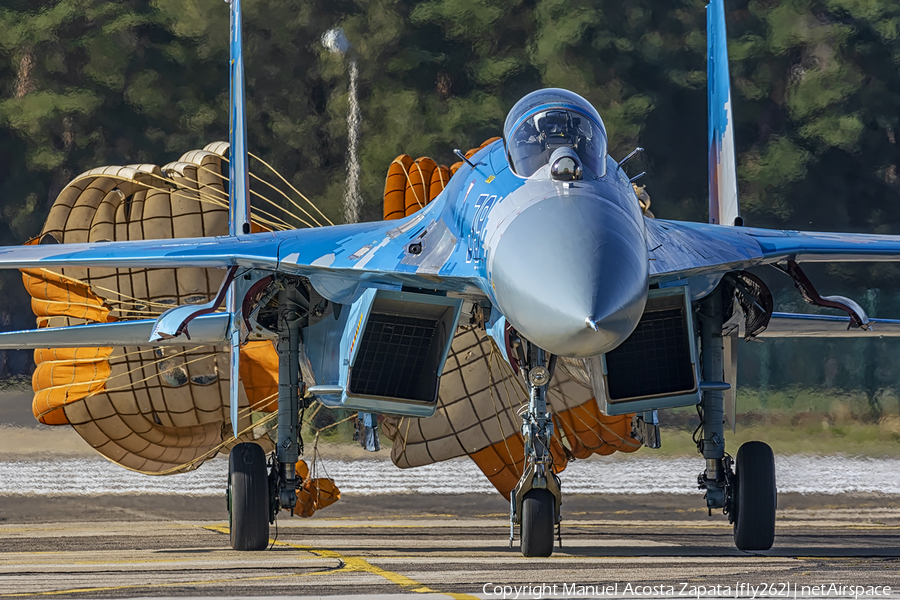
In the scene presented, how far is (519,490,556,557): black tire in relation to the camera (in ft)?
22.8

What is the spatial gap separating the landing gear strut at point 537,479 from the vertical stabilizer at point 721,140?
3.88 meters

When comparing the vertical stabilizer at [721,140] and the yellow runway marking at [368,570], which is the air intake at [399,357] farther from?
the vertical stabilizer at [721,140]

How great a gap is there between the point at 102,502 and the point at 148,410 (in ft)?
8.00

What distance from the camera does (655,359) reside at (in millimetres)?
7453

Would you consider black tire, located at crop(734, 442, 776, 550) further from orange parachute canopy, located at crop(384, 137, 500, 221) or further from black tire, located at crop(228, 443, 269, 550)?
orange parachute canopy, located at crop(384, 137, 500, 221)

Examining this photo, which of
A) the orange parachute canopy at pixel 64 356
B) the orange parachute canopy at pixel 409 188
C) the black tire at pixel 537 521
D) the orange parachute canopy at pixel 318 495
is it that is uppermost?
the orange parachute canopy at pixel 409 188

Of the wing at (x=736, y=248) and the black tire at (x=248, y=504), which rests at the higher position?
Answer: the wing at (x=736, y=248)

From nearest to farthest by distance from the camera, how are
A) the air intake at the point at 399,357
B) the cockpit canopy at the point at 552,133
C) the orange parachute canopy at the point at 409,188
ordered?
the cockpit canopy at the point at 552,133 → the air intake at the point at 399,357 → the orange parachute canopy at the point at 409,188

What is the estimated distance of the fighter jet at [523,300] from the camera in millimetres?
5867

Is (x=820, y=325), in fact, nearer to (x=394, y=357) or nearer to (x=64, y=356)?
(x=394, y=357)

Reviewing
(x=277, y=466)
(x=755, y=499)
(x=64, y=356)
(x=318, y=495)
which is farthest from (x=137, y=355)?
(x=755, y=499)

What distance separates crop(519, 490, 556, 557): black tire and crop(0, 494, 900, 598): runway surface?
0.11 m

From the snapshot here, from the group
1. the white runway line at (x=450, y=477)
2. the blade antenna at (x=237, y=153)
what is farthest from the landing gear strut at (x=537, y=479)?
the white runway line at (x=450, y=477)

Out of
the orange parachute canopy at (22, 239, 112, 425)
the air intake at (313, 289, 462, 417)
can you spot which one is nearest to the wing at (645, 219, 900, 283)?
the air intake at (313, 289, 462, 417)
